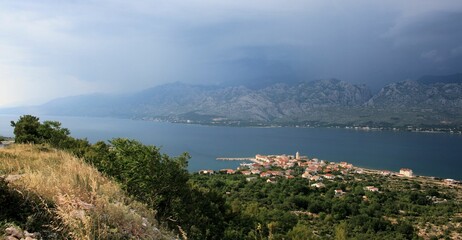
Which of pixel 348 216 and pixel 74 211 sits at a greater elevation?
pixel 74 211

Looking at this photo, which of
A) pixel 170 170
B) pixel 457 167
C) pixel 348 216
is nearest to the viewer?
pixel 170 170

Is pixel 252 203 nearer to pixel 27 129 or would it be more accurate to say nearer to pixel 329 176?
pixel 27 129

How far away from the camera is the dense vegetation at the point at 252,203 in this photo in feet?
24.0

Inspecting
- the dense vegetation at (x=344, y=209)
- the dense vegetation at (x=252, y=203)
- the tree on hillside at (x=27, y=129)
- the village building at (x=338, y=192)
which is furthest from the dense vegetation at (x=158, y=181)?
the village building at (x=338, y=192)

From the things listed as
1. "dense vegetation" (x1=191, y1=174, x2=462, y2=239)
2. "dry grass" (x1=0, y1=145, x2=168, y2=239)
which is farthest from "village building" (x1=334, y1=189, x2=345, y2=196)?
"dry grass" (x1=0, y1=145, x2=168, y2=239)

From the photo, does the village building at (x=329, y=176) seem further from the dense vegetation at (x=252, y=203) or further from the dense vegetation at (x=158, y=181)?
the dense vegetation at (x=158, y=181)

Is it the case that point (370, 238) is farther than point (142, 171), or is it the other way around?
point (370, 238)

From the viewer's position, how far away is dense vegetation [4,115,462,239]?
730 cm

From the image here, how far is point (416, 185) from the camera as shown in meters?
60.9

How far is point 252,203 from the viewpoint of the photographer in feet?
96.9

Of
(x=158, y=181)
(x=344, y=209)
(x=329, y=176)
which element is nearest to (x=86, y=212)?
(x=158, y=181)

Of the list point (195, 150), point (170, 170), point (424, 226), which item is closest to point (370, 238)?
point (424, 226)

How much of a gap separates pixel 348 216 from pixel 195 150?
284ft

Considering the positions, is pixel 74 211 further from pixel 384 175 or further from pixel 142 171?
pixel 384 175
